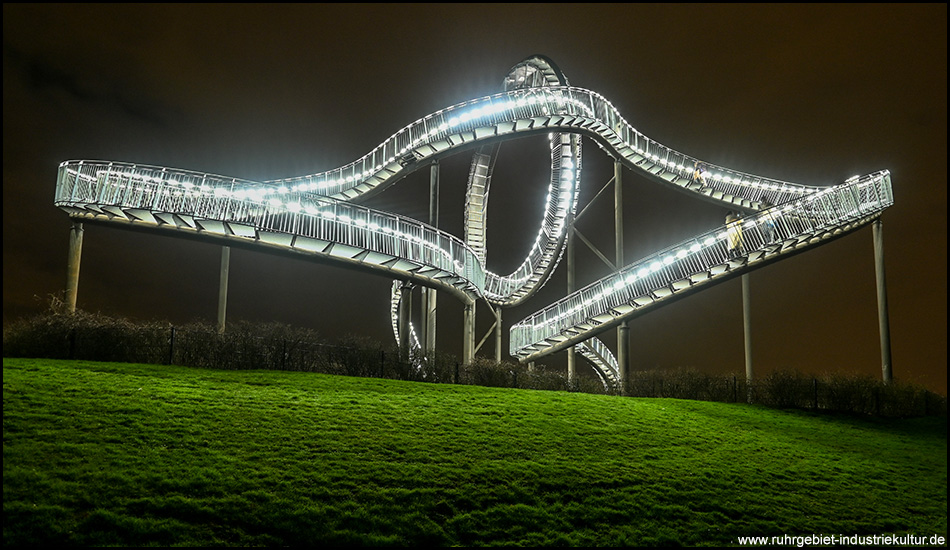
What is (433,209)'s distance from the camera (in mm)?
30375

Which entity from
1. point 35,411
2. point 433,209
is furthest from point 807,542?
point 433,209

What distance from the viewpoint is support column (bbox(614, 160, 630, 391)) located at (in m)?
29.7

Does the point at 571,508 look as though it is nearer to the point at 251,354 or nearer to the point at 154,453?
the point at 154,453

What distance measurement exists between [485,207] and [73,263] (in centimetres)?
2359

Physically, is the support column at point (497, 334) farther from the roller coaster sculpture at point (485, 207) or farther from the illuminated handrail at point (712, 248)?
the illuminated handrail at point (712, 248)

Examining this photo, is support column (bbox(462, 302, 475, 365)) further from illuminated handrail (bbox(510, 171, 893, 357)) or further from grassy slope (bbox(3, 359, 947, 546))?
grassy slope (bbox(3, 359, 947, 546))

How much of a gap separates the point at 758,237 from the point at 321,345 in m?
15.6

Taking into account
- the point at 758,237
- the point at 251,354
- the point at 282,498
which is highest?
the point at 758,237

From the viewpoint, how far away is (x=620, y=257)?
3275 cm

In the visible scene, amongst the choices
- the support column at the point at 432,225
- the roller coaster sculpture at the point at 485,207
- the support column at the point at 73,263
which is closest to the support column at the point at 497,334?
the roller coaster sculpture at the point at 485,207

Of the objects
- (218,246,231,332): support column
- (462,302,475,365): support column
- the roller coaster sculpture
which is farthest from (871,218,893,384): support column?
(218,246,231,332): support column

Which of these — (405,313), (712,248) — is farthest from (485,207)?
(712,248)

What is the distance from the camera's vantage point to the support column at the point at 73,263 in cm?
2139

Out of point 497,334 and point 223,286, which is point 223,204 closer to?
point 223,286
